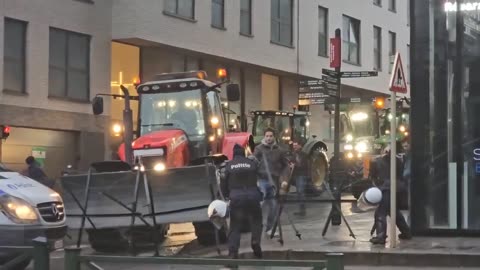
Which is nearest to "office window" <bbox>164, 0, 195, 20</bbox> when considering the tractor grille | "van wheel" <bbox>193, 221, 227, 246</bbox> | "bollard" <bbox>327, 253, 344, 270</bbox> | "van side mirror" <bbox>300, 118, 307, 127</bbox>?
"van side mirror" <bbox>300, 118, 307, 127</bbox>

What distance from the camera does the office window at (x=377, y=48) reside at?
127 feet

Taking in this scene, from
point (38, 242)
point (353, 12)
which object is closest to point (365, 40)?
point (353, 12)

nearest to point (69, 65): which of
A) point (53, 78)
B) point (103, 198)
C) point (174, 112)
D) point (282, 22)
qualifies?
point (53, 78)

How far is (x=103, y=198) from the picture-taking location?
12.1m

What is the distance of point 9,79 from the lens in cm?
2164

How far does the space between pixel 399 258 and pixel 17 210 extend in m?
5.42

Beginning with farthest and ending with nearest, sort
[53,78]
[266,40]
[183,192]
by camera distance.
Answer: [266,40] → [53,78] → [183,192]

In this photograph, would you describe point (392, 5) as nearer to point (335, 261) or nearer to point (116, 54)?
point (116, 54)

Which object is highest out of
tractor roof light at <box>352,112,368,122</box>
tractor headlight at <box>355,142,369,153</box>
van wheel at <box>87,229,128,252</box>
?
tractor roof light at <box>352,112,368,122</box>

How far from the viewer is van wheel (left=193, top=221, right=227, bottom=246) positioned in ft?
40.5

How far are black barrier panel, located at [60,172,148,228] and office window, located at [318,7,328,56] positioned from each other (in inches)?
913

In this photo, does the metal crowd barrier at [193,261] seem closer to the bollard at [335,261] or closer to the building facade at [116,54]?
the bollard at [335,261]

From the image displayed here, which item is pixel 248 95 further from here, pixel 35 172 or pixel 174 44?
pixel 35 172

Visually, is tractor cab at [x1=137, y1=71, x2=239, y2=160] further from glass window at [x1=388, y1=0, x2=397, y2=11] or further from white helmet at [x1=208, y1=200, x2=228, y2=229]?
glass window at [x1=388, y1=0, x2=397, y2=11]
